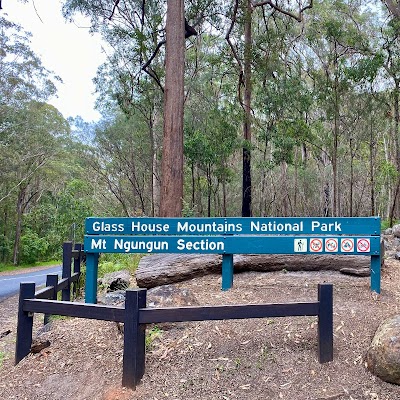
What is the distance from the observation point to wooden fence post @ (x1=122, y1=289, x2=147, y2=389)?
3596mm

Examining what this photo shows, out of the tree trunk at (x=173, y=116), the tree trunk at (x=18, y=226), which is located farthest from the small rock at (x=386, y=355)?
the tree trunk at (x=18, y=226)

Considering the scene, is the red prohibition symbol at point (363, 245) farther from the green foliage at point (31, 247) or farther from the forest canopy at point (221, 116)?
the green foliage at point (31, 247)

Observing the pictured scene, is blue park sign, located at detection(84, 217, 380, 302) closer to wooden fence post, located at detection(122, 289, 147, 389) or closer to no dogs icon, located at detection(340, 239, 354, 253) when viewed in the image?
no dogs icon, located at detection(340, 239, 354, 253)

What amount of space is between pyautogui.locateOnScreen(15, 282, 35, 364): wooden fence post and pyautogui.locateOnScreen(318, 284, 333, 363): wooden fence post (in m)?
2.90

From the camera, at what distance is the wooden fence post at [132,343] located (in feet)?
11.8

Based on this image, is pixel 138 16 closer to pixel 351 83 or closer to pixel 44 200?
pixel 351 83

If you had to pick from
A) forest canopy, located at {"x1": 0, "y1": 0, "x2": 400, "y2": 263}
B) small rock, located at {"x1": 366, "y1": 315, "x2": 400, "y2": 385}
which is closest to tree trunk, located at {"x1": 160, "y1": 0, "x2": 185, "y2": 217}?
forest canopy, located at {"x1": 0, "y1": 0, "x2": 400, "y2": 263}

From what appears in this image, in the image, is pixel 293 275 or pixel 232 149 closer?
pixel 293 275

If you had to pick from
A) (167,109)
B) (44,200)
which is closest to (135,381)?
(167,109)

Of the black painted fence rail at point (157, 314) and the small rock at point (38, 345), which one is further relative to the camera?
the small rock at point (38, 345)

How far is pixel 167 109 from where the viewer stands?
1070 centimetres

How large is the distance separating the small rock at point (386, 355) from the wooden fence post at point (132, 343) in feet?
6.67

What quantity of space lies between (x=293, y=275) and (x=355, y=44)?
61.9 ft

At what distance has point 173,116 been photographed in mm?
10609
